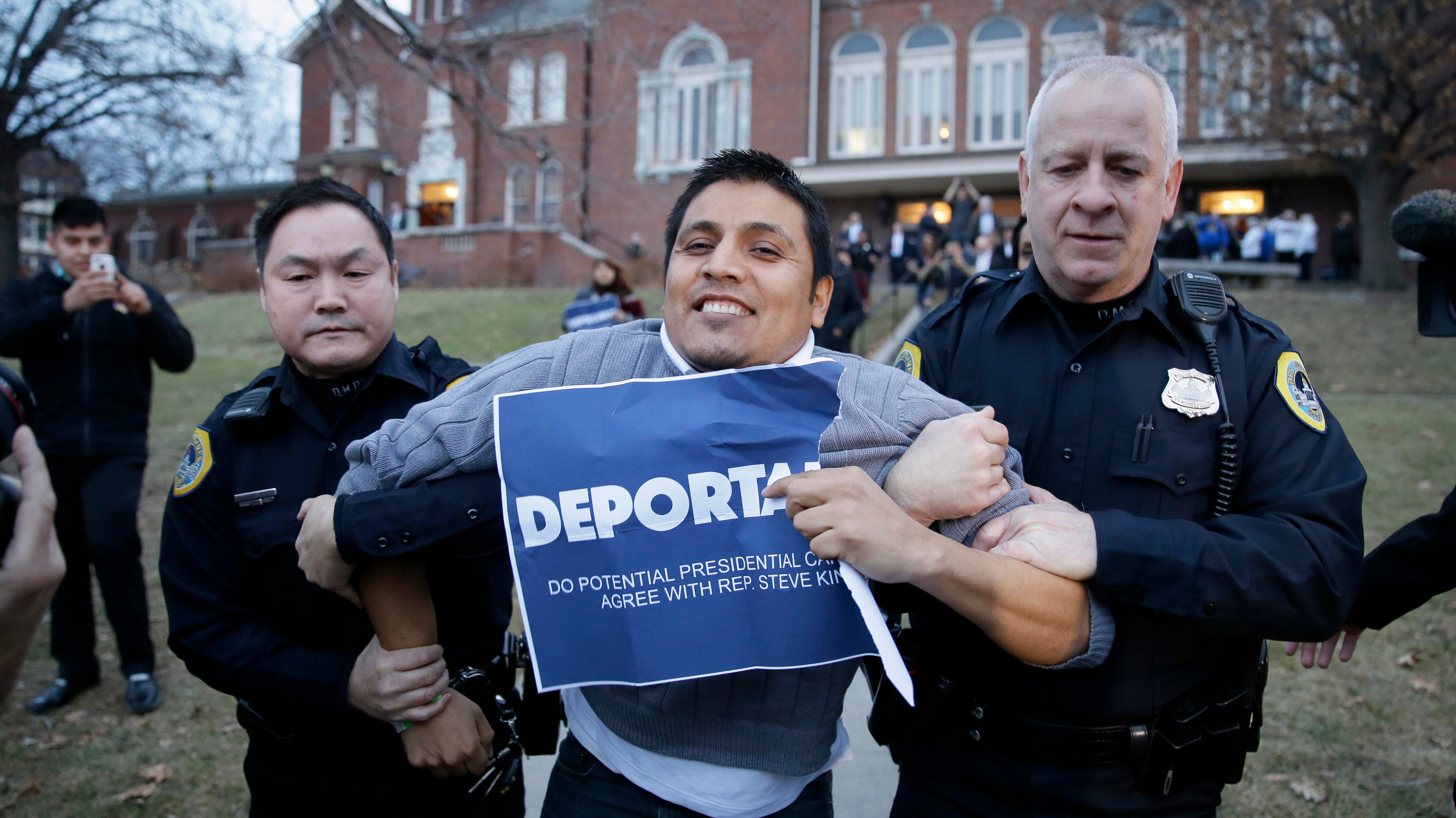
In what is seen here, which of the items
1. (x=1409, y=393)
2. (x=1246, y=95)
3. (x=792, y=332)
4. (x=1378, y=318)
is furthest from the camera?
(x=1246, y=95)

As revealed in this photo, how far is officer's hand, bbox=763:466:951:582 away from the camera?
169 cm

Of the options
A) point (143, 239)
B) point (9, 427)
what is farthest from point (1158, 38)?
point (143, 239)

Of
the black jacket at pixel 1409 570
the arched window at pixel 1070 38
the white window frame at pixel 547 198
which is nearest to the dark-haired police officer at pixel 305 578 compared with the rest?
the black jacket at pixel 1409 570

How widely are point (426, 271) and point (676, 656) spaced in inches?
1195

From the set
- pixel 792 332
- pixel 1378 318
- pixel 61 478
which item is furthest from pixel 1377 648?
pixel 1378 318

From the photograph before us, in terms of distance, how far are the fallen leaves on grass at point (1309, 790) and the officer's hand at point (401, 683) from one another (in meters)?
3.69

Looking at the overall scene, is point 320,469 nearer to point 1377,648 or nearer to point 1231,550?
point 1231,550

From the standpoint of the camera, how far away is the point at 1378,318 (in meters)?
16.3

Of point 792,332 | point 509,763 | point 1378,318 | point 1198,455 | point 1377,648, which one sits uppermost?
point 1378,318

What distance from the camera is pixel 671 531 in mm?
1877

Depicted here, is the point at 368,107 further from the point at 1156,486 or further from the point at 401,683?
the point at 1156,486

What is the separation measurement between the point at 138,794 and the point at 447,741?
107 inches

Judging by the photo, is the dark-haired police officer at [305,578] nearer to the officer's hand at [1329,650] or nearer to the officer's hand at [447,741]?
the officer's hand at [447,741]

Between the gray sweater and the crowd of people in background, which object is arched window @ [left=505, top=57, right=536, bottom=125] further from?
the crowd of people in background
